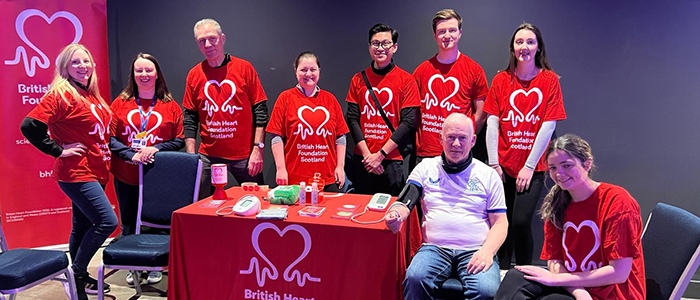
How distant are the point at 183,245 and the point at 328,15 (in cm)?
223

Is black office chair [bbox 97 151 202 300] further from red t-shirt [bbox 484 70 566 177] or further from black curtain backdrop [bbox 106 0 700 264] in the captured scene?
red t-shirt [bbox 484 70 566 177]

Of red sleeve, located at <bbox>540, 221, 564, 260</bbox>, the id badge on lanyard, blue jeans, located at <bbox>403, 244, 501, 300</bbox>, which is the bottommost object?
blue jeans, located at <bbox>403, 244, 501, 300</bbox>

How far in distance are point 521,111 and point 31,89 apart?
3809 mm

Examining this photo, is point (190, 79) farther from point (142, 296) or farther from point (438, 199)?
point (438, 199)

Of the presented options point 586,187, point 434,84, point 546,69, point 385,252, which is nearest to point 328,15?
point 434,84

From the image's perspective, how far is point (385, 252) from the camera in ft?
6.69

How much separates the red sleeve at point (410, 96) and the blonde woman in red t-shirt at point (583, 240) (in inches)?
51.8

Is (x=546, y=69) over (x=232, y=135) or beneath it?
over

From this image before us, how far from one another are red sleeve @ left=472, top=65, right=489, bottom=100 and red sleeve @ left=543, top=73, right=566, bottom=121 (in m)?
0.45

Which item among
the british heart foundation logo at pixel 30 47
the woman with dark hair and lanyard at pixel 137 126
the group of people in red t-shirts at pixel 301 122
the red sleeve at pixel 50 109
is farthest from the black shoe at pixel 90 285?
the british heart foundation logo at pixel 30 47

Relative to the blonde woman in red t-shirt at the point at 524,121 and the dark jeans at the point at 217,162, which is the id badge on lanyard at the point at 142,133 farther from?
the blonde woman in red t-shirt at the point at 524,121

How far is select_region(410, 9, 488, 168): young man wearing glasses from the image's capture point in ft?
9.77

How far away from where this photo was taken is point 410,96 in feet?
9.95

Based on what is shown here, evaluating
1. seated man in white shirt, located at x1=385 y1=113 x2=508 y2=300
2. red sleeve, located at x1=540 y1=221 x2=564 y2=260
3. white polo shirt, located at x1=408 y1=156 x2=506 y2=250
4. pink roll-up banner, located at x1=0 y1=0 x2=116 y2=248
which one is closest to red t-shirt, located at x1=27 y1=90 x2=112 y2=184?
pink roll-up banner, located at x1=0 y1=0 x2=116 y2=248
